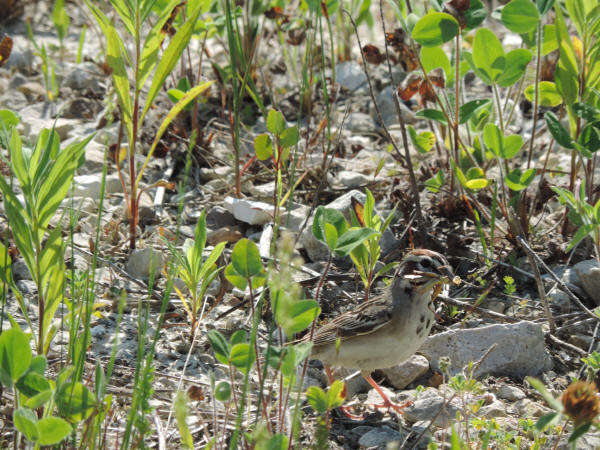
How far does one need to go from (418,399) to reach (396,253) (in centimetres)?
131

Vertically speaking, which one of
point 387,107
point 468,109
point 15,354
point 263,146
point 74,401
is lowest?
point 74,401

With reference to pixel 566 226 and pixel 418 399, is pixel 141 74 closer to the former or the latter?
pixel 418 399

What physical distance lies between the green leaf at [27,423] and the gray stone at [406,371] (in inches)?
78.0

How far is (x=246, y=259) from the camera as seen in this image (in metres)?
3.16

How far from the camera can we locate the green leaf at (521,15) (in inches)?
166

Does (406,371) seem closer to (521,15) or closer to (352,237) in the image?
(352,237)

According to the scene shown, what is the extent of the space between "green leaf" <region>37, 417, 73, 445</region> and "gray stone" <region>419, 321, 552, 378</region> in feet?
6.79

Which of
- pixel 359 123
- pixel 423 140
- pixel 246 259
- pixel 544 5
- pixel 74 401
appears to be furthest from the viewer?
pixel 359 123

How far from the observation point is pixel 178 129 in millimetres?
5695

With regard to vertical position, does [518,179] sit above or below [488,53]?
below

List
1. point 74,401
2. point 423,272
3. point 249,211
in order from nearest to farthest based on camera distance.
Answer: point 74,401 < point 423,272 < point 249,211

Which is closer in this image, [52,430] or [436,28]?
[52,430]

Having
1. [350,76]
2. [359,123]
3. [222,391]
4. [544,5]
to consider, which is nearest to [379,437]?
[222,391]

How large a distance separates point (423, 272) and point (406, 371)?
0.61 m
